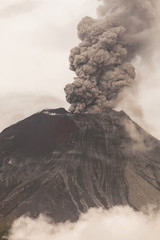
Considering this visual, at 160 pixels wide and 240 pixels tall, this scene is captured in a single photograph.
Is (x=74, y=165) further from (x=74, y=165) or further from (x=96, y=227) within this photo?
(x=96, y=227)

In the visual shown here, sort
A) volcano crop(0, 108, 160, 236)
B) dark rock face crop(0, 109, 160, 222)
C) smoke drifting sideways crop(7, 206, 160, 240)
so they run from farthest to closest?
1. dark rock face crop(0, 109, 160, 222)
2. volcano crop(0, 108, 160, 236)
3. smoke drifting sideways crop(7, 206, 160, 240)

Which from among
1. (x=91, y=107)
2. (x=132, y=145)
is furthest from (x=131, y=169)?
(x=91, y=107)

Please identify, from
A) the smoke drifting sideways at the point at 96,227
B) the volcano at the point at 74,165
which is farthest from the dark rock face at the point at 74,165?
the smoke drifting sideways at the point at 96,227

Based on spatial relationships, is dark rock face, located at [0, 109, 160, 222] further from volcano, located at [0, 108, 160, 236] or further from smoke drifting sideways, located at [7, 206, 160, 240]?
smoke drifting sideways, located at [7, 206, 160, 240]

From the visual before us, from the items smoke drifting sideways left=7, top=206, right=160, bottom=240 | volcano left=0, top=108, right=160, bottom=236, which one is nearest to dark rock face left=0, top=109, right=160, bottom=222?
volcano left=0, top=108, right=160, bottom=236

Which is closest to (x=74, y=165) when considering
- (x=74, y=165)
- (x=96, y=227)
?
(x=74, y=165)

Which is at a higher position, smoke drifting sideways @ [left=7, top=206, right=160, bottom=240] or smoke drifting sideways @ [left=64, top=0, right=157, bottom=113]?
smoke drifting sideways @ [left=64, top=0, right=157, bottom=113]

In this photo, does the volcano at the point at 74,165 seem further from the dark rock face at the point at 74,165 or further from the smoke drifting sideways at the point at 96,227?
the smoke drifting sideways at the point at 96,227
